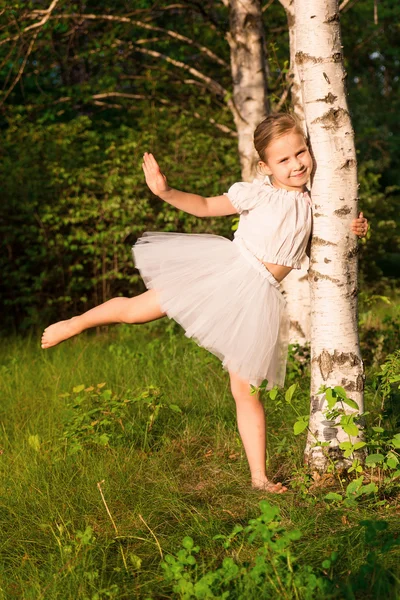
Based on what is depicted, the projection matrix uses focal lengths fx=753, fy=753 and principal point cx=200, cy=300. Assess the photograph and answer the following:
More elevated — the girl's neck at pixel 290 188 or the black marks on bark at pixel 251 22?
the black marks on bark at pixel 251 22

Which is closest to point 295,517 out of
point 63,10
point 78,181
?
point 78,181

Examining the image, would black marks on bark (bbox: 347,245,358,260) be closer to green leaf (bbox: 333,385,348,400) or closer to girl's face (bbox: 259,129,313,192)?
girl's face (bbox: 259,129,313,192)

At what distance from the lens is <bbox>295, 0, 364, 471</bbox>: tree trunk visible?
3600 mm

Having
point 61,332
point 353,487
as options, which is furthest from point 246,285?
point 61,332

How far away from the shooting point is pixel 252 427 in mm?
3727

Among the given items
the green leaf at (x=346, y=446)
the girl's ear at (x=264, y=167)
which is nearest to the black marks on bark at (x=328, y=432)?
the green leaf at (x=346, y=446)

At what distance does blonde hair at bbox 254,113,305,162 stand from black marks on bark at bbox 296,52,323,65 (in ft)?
0.87

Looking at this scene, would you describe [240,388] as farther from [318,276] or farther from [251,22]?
[251,22]

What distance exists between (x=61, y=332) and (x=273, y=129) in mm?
1644

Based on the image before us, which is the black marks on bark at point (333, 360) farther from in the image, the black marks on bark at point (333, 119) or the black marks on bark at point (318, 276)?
the black marks on bark at point (333, 119)

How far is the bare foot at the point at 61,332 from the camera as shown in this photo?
166 inches

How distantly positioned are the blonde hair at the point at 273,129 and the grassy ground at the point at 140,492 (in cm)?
139

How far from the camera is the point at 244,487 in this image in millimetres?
3684

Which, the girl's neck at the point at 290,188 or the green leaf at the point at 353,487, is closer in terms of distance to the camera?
the green leaf at the point at 353,487
